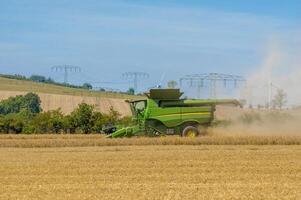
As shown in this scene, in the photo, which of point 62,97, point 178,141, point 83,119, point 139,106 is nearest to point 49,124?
point 83,119

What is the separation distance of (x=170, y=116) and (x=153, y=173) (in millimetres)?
14911

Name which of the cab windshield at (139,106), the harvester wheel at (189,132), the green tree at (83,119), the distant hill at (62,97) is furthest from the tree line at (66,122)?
the distant hill at (62,97)

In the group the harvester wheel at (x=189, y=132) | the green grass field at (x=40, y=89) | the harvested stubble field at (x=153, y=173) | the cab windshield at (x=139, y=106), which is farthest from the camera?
the green grass field at (x=40, y=89)

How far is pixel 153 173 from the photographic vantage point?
18797mm

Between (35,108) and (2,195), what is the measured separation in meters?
78.1

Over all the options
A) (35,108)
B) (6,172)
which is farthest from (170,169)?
(35,108)

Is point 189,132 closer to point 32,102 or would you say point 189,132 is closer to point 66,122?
point 66,122

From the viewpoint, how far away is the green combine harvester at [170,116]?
33.6m

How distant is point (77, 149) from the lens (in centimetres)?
2817

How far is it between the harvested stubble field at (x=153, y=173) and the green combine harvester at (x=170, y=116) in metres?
5.94

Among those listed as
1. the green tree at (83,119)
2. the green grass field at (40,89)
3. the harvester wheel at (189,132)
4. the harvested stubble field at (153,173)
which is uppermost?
the green grass field at (40,89)

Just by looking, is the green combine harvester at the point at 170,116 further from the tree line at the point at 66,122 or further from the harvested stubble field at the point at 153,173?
the tree line at the point at 66,122

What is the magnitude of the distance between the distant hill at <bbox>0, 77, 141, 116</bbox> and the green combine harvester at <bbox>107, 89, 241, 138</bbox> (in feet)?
145

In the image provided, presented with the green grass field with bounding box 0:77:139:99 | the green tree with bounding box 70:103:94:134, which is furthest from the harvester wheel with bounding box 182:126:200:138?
the green grass field with bounding box 0:77:139:99
